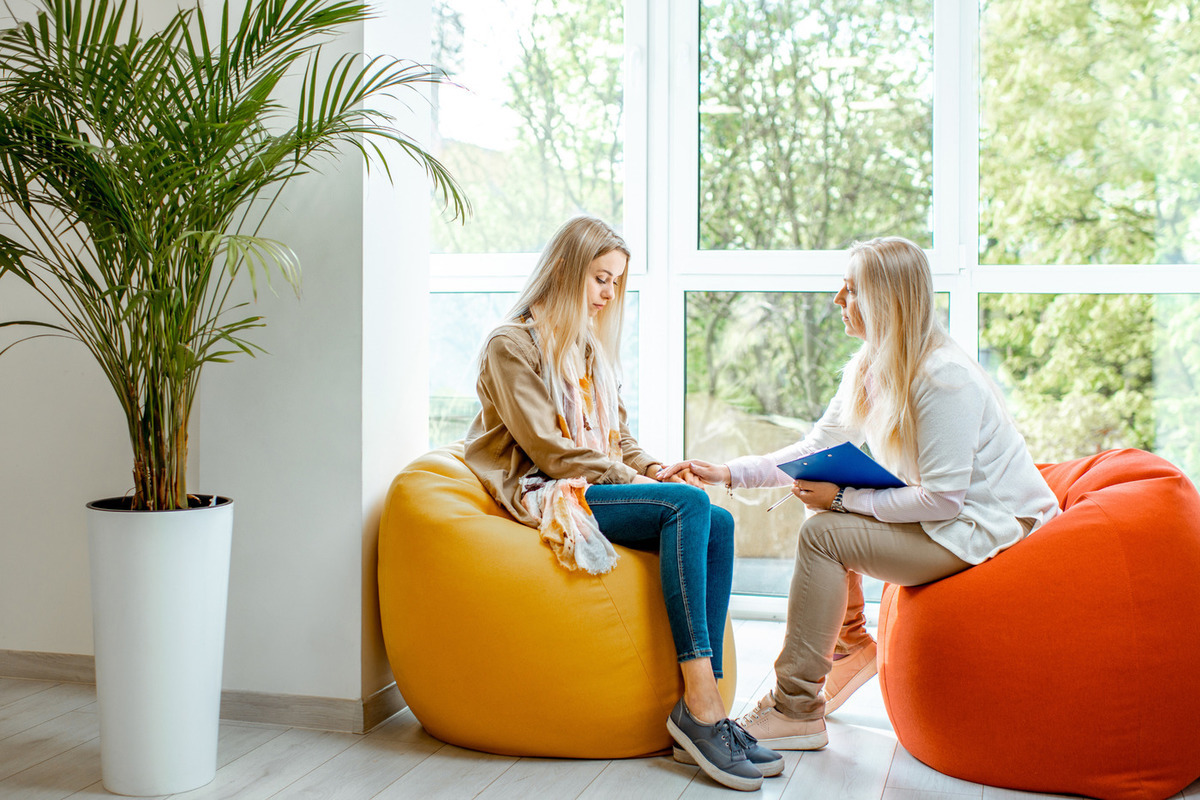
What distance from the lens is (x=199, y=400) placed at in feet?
7.76

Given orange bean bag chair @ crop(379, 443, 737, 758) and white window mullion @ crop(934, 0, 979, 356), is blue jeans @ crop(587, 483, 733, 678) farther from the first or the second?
white window mullion @ crop(934, 0, 979, 356)

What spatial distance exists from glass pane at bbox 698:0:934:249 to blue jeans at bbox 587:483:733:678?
149 cm

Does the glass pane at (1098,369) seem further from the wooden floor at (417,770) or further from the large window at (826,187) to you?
the wooden floor at (417,770)

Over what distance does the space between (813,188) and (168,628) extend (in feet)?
7.99

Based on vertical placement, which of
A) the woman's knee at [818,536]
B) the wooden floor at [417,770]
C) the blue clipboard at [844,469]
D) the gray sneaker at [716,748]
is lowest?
the wooden floor at [417,770]

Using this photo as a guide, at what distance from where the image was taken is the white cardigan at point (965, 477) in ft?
6.53

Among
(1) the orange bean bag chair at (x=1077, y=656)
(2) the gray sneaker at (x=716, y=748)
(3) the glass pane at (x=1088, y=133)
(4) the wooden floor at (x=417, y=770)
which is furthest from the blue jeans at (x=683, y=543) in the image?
(3) the glass pane at (x=1088, y=133)

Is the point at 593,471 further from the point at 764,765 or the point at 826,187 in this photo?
the point at 826,187

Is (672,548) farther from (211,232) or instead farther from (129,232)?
(129,232)

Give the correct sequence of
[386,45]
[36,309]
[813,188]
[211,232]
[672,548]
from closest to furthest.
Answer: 1. [211,232]
2. [672,548]
3. [386,45]
4. [36,309]
5. [813,188]

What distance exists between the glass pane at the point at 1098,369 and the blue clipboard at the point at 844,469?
4.56 ft

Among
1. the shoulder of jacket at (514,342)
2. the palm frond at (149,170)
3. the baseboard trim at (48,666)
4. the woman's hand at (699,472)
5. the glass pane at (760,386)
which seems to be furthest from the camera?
the glass pane at (760,386)

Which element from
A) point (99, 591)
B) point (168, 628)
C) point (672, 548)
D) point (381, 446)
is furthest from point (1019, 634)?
point (99, 591)

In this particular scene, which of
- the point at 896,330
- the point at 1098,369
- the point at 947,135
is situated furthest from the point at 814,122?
the point at 896,330
